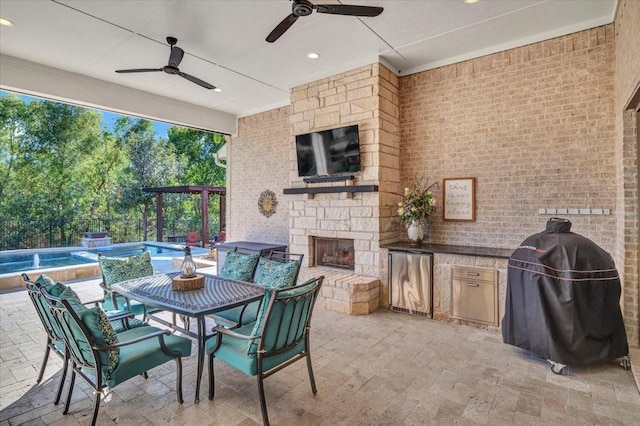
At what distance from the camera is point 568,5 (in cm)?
339

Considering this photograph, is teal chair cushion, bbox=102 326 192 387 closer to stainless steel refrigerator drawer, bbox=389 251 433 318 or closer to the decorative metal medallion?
stainless steel refrigerator drawer, bbox=389 251 433 318

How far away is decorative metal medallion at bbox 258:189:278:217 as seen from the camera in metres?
6.89

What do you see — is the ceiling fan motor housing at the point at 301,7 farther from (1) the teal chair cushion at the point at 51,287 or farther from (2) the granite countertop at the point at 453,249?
(2) the granite countertop at the point at 453,249

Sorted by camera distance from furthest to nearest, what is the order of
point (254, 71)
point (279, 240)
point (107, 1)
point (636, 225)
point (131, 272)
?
point (279, 240) → point (254, 71) → point (131, 272) → point (107, 1) → point (636, 225)

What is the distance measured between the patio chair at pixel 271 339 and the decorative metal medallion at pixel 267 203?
448 centimetres

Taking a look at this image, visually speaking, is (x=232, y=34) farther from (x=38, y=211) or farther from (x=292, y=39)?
(x=38, y=211)

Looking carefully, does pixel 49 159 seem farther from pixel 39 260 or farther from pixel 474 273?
pixel 474 273

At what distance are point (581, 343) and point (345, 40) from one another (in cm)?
403

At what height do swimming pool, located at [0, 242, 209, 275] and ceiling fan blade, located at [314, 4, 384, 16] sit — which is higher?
ceiling fan blade, located at [314, 4, 384, 16]

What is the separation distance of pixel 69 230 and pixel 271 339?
14442 millimetres

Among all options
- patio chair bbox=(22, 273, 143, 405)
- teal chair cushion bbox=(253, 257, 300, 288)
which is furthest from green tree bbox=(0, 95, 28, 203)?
teal chair cushion bbox=(253, 257, 300, 288)

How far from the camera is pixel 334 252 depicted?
5309mm

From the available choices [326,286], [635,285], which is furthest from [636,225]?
[326,286]

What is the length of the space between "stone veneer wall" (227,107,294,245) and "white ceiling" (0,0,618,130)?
1725 mm
